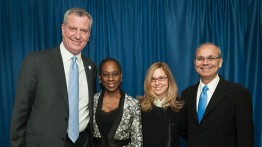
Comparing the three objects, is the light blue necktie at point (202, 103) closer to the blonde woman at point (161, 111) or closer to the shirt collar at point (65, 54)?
the blonde woman at point (161, 111)

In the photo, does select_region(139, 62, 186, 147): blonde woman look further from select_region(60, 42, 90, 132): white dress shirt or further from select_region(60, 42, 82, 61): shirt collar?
select_region(60, 42, 82, 61): shirt collar

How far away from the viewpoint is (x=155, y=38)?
10.7 ft

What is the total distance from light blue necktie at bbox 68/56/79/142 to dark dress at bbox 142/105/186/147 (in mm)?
626

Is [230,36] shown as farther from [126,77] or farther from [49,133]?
[49,133]

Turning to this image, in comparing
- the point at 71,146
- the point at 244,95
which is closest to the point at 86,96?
the point at 71,146

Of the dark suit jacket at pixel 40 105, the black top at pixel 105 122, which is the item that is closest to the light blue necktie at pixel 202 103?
the black top at pixel 105 122

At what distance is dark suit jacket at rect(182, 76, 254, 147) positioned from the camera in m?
2.32

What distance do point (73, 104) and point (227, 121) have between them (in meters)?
1.24

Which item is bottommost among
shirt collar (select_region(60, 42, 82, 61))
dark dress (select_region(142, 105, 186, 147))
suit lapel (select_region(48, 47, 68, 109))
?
dark dress (select_region(142, 105, 186, 147))

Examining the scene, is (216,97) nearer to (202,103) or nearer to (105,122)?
(202,103)

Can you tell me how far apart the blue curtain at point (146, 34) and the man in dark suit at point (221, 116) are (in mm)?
799

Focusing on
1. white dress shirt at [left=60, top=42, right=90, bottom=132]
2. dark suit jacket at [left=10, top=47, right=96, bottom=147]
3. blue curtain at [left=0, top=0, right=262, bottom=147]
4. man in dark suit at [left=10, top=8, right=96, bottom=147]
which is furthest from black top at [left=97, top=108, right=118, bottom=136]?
blue curtain at [left=0, top=0, right=262, bottom=147]

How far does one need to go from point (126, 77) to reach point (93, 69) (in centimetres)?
87

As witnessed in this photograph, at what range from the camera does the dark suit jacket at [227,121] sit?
2.32 metres
